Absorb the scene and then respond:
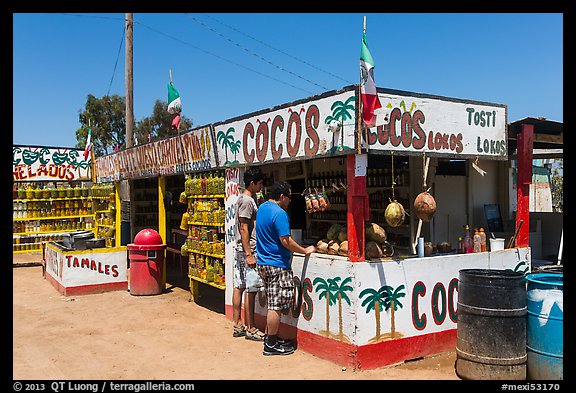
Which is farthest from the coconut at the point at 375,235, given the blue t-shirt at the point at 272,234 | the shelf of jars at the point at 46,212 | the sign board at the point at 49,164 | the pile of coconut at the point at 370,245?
the sign board at the point at 49,164

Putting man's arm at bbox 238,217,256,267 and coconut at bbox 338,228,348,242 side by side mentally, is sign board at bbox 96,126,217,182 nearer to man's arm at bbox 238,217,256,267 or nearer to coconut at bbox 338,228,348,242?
man's arm at bbox 238,217,256,267

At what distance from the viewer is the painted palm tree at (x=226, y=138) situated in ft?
27.1

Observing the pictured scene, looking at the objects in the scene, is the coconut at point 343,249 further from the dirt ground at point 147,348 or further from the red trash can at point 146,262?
the red trash can at point 146,262

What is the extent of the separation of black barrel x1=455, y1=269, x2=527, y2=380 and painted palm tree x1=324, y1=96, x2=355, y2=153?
7.23 ft

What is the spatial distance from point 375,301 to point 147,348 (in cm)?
333

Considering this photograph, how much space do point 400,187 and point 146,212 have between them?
27.4ft

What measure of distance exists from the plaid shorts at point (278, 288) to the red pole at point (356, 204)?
98cm

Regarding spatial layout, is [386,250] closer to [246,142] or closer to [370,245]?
[370,245]

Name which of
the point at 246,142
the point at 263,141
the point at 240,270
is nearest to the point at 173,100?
the point at 246,142

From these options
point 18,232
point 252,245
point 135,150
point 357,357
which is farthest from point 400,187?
point 18,232

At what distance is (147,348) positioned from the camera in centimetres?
681

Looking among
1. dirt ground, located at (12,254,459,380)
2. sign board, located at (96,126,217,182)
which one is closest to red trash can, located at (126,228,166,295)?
dirt ground, located at (12,254,459,380)

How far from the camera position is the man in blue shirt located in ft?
20.3
